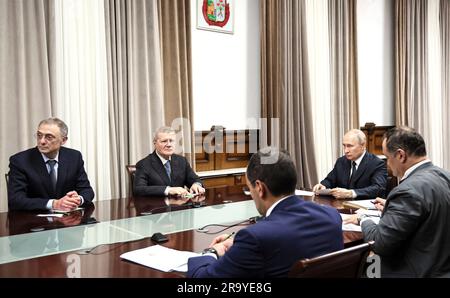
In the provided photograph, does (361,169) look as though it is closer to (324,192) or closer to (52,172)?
(324,192)

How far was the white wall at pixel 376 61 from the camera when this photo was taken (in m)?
6.73

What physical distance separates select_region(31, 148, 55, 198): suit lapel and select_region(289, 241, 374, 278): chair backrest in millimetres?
2229

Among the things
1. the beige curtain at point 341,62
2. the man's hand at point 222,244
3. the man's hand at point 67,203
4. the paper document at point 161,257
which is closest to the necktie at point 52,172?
the man's hand at point 67,203

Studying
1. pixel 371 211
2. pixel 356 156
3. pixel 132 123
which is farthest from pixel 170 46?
pixel 371 211

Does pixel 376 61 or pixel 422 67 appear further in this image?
pixel 422 67

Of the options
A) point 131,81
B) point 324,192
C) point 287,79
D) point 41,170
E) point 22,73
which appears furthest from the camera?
point 287,79

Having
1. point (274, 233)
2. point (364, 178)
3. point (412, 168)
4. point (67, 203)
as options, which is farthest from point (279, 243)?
point (364, 178)

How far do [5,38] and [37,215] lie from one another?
5.79 feet

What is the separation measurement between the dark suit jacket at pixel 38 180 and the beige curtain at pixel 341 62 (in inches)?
154

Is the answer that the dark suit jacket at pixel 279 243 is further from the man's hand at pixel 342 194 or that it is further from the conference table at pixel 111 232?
the man's hand at pixel 342 194

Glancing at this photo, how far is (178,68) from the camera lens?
461cm

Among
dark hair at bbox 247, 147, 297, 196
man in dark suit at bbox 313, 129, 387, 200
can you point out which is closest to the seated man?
man in dark suit at bbox 313, 129, 387, 200

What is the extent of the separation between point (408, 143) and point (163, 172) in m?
2.09

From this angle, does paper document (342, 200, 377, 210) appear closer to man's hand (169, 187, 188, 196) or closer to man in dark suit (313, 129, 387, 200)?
man in dark suit (313, 129, 387, 200)
